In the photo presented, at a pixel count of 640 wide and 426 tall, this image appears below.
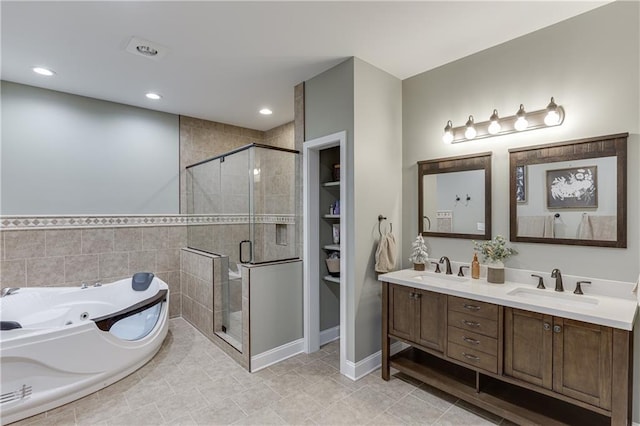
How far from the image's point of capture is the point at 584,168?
6.73 ft

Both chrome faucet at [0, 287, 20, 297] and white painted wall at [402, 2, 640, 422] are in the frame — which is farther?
chrome faucet at [0, 287, 20, 297]

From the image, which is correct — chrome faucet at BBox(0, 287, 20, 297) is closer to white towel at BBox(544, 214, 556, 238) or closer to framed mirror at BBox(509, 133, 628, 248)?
framed mirror at BBox(509, 133, 628, 248)

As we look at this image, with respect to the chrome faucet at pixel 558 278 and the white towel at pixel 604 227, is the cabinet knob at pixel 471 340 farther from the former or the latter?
the white towel at pixel 604 227

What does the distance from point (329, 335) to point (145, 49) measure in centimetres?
316

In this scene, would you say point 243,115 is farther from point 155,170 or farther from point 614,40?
point 614,40

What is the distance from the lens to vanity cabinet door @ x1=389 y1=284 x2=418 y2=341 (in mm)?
2400

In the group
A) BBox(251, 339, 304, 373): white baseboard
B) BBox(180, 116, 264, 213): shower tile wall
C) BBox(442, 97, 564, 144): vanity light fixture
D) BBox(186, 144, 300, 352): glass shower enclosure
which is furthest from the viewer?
BBox(180, 116, 264, 213): shower tile wall

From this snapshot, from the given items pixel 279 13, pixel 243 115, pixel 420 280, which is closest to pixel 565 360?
pixel 420 280

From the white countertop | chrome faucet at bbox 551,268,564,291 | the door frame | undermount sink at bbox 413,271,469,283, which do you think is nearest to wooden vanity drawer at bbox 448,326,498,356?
the white countertop

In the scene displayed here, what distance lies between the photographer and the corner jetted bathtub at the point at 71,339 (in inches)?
81.7

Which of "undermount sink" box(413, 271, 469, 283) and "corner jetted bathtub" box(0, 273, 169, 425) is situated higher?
"undermount sink" box(413, 271, 469, 283)

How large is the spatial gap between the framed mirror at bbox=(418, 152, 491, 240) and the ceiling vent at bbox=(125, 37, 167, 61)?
2414mm

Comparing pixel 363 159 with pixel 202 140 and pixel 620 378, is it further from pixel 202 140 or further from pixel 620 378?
pixel 202 140

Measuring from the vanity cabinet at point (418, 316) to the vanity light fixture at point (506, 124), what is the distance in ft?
4.36
